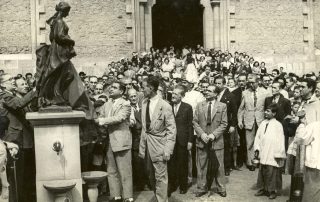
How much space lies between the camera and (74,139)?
6949mm

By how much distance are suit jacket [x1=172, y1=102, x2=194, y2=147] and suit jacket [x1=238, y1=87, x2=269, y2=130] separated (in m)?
2.19

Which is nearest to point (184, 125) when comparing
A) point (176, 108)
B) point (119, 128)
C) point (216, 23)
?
point (176, 108)

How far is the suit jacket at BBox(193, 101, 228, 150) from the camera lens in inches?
368

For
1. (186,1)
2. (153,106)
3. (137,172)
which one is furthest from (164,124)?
(186,1)

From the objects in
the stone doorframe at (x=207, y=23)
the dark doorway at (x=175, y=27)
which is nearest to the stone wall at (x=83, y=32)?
the stone doorframe at (x=207, y=23)

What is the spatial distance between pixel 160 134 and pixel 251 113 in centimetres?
384

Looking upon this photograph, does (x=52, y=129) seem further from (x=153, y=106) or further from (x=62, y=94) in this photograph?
(x=153, y=106)

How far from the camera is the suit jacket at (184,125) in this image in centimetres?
960

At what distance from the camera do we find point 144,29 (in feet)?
69.4

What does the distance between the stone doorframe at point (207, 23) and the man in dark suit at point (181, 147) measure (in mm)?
11170

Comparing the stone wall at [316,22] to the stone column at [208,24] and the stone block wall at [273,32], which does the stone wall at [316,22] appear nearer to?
the stone block wall at [273,32]

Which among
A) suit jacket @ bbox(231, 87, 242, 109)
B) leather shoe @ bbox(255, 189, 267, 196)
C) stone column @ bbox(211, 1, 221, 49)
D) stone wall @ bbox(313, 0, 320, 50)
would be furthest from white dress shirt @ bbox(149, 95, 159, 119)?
stone wall @ bbox(313, 0, 320, 50)

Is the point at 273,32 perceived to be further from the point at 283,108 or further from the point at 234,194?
the point at 234,194

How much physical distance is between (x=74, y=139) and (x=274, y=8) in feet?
56.7
